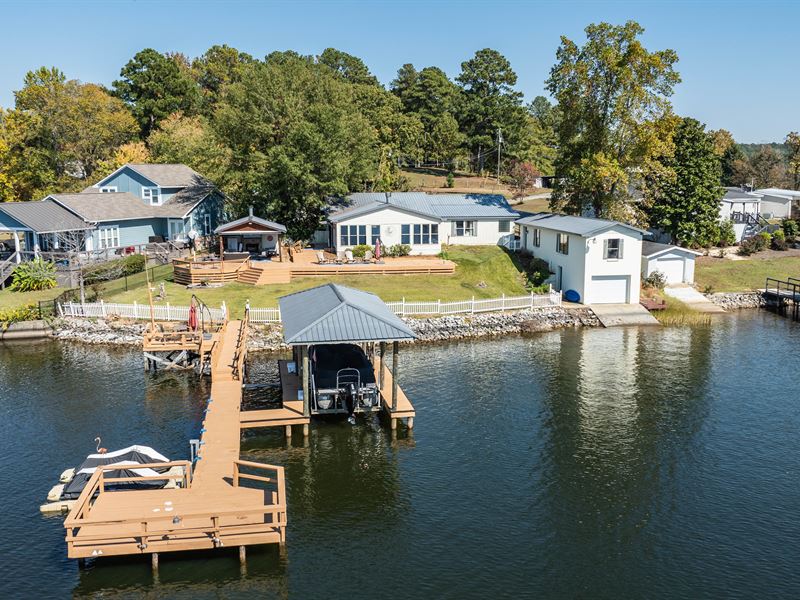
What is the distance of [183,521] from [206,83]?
11845cm

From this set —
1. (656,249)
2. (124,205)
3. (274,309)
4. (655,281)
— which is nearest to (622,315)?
(655,281)

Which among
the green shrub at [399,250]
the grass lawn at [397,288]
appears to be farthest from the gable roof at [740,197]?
the green shrub at [399,250]

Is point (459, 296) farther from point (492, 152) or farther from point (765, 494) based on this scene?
point (492, 152)

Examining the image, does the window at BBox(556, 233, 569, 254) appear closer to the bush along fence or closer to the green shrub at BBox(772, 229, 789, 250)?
the bush along fence

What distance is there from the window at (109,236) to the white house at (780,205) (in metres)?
67.2

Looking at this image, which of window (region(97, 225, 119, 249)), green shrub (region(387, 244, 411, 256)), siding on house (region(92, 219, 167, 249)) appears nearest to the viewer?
green shrub (region(387, 244, 411, 256))

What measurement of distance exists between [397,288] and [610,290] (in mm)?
15631

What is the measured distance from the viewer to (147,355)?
3575 centimetres

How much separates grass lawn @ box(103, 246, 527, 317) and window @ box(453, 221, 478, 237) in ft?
19.4

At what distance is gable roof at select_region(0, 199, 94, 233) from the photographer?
169 ft

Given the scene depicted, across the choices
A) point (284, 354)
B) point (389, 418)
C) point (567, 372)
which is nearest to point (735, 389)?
point (567, 372)

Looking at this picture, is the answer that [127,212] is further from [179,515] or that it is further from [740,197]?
[740,197]

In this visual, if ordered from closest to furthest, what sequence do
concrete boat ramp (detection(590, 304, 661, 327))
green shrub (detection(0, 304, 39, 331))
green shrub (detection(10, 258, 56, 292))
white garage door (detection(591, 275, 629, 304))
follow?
green shrub (detection(0, 304, 39, 331)) < concrete boat ramp (detection(590, 304, 661, 327)) < green shrub (detection(10, 258, 56, 292)) < white garage door (detection(591, 275, 629, 304))

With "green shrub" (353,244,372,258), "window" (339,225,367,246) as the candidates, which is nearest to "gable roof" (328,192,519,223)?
"window" (339,225,367,246)
